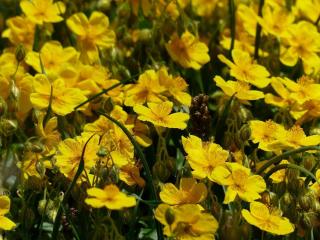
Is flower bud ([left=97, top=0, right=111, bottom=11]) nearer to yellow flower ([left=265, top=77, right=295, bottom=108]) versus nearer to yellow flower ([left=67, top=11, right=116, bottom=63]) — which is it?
yellow flower ([left=67, top=11, right=116, bottom=63])

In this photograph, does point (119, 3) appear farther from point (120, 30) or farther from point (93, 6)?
point (120, 30)

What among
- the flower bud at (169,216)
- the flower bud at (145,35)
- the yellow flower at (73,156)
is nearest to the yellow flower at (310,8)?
the flower bud at (145,35)

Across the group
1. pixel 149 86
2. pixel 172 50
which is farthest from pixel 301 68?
pixel 149 86

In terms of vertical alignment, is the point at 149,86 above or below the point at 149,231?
above

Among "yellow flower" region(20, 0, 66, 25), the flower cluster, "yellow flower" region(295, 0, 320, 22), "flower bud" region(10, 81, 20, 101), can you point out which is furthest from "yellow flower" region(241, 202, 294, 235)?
"yellow flower" region(295, 0, 320, 22)

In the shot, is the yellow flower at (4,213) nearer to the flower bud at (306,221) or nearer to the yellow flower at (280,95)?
the flower bud at (306,221)

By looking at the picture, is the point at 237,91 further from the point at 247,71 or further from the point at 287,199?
the point at 287,199
